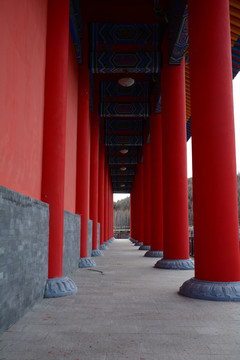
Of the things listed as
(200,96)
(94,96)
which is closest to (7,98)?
(200,96)

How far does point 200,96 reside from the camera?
5.75m

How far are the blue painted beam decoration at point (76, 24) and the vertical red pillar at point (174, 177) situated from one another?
2629mm

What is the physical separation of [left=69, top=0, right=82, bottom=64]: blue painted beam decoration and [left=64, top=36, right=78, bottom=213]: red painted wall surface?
0.14 meters

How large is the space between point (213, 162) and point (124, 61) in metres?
6.53

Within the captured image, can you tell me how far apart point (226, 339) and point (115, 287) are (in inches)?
130

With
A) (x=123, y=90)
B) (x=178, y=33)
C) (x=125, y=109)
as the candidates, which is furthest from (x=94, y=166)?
(x=178, y=33)

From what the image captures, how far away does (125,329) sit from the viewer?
11.7 feet

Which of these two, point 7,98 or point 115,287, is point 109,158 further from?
point 7,98

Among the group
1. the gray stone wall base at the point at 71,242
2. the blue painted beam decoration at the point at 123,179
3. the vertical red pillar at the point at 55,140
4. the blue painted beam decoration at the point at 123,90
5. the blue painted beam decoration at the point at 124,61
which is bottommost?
the gray stone wall base at the point at 71,242

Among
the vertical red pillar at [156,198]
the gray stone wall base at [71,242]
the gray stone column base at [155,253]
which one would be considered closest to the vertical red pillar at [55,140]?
the gray stone wall base at [71,242]

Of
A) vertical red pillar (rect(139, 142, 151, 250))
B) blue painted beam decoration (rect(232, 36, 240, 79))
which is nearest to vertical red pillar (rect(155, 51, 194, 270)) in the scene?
blue painted beam decoration (rect(232, 36, 240, 79))

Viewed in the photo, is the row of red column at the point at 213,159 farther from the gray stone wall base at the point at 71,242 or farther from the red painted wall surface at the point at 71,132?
the red painted wall surface at the point at 71,132

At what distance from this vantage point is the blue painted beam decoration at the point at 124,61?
34.9 ft

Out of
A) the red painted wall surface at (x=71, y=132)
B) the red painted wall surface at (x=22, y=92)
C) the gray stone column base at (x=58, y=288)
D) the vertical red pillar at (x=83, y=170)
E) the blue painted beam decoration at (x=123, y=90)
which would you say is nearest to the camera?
the red painted wall surface at (x=22, y=92)
